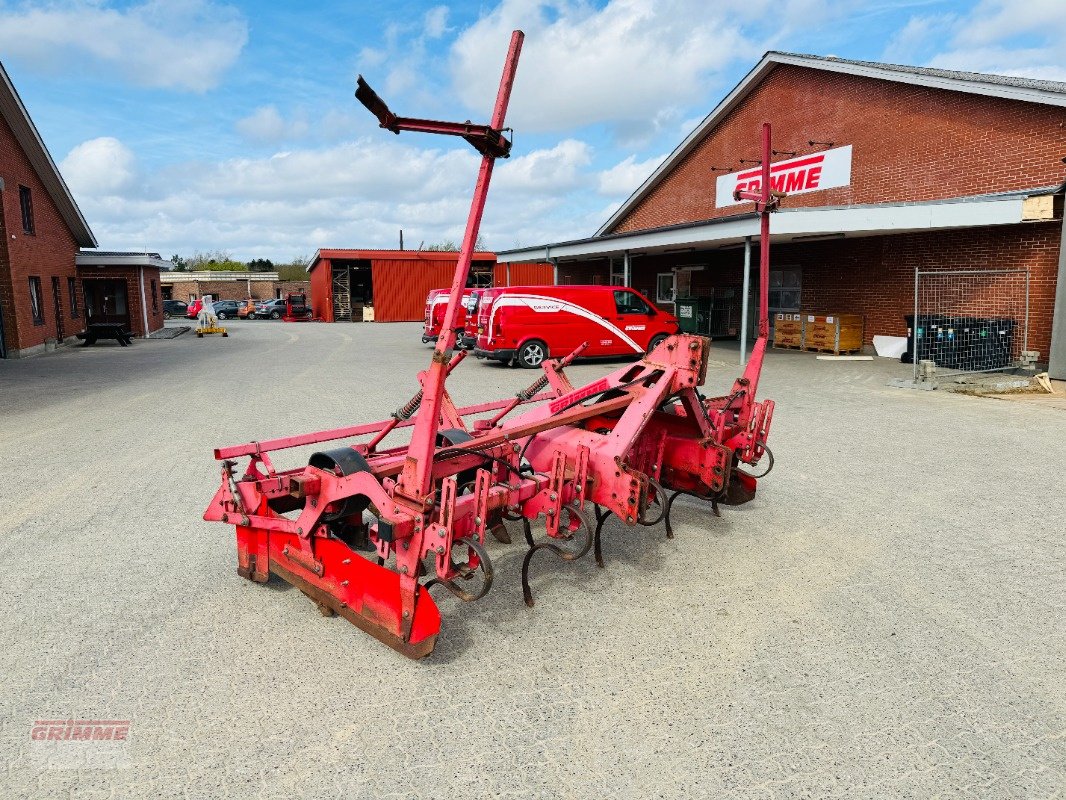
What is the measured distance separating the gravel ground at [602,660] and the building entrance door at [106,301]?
73.8ft

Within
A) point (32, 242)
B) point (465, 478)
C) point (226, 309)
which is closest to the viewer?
point (465, 478)

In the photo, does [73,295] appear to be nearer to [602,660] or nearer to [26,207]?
[26,207]

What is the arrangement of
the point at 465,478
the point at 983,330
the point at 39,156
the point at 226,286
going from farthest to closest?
1. the point at 226,286
2. the point at 39,156
3. the point at 983,330
4. the point at 465,478

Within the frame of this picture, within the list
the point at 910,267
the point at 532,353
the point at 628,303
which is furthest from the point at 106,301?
the point at 910,267

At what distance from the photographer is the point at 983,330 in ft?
43.7

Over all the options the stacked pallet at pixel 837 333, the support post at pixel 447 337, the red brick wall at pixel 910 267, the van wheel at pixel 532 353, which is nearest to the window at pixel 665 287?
the red brick wall at pixel 910 267

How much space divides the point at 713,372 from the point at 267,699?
1272cm

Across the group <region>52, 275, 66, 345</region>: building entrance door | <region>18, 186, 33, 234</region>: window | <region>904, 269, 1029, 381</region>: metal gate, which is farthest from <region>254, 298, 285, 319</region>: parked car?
<region>904, 269, 1029, 381</region>: metal gate

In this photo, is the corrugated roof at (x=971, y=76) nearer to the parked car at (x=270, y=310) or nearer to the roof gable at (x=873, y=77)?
the roof gable at (x=873, y=77)

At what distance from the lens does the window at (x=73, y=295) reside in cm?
2305

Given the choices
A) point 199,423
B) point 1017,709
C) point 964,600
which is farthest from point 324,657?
point 199,423

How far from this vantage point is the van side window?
1623cm

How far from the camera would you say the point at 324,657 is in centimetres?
344

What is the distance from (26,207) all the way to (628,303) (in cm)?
1689
